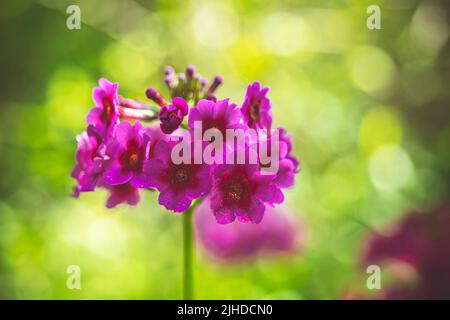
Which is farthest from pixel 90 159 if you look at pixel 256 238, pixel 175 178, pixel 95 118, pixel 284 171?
pixel 256 238

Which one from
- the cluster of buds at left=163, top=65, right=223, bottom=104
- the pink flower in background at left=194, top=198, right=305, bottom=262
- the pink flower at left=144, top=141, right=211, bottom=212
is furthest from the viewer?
the pink flower in background at left=194, top=198, right=305, bottom=262

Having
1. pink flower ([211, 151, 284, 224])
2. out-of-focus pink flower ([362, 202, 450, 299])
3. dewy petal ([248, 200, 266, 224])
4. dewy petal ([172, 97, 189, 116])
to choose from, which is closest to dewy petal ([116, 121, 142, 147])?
dewy petal ([172, 97, 189, 116])

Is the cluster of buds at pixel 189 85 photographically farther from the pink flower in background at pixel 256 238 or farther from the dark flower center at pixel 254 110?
the pink flower in background at pixel 256 238

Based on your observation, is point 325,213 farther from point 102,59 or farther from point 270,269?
point 102,59

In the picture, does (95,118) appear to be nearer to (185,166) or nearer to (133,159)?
(133,159)

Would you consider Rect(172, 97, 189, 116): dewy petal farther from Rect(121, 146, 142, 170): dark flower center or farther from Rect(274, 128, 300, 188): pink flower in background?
Rect(274, 128, 300, 188): pink flower in background

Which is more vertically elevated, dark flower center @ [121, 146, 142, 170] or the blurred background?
the blurred background
